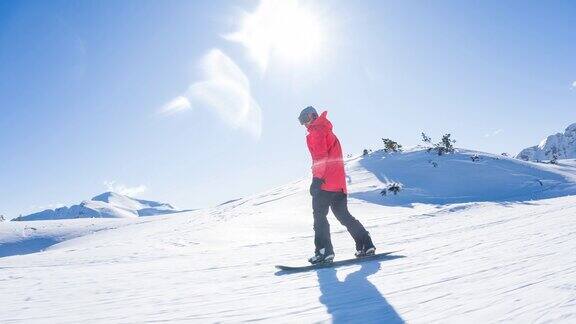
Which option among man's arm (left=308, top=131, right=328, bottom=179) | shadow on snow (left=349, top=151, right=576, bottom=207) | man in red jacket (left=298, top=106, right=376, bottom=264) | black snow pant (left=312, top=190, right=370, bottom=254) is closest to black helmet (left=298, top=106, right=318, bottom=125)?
man in red jacket (left=298, top=106, right=376, bottom=264)

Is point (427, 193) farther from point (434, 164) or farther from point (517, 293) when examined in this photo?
point (517, 293)

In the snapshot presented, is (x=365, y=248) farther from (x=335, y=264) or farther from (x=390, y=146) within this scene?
(x=390, y=146)

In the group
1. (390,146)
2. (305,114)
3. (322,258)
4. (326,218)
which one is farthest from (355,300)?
(390,146)

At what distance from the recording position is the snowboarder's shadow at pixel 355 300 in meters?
2.73

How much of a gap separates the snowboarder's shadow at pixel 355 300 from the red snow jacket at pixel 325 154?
146cm

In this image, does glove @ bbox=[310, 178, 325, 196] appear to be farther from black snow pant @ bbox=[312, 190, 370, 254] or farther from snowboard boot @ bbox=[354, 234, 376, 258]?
snowboard boot @ bbox=[354, 234, 376, 258]

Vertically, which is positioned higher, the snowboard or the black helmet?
the black helmet

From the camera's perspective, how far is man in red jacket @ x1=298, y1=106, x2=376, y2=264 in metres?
5.76

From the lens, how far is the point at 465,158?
67.2ft

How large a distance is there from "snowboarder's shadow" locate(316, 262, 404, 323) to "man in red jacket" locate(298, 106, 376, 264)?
1.09 m

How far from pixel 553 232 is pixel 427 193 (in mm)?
11080

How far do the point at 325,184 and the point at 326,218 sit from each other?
0.44 metres

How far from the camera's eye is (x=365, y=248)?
19.1ft

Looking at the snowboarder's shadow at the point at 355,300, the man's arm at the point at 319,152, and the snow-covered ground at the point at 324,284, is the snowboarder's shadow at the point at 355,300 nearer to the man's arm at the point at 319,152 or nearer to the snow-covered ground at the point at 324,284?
the snow-covered ground at the point at 324,284
